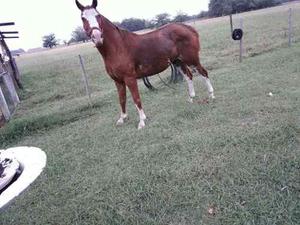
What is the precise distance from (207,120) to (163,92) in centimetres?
257

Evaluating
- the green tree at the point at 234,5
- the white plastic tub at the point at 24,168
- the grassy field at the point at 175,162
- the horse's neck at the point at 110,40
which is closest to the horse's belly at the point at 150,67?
the horse's neck at the point at 110,40

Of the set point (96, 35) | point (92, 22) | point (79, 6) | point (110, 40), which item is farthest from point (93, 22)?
point (110, 40)

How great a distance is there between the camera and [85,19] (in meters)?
4.37

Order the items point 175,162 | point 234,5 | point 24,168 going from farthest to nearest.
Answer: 1. point 234,5
2. point 24,168
3. point 175,162

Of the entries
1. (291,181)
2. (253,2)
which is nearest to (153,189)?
(291,181)

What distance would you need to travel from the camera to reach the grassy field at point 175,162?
109 inches

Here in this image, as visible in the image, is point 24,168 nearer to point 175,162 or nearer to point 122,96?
point 122,96

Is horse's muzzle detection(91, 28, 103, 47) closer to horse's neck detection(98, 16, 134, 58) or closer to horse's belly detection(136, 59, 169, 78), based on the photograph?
horse's neck detection(98, 16, 134, 58)

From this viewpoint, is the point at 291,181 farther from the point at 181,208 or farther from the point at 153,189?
the point at 153,189

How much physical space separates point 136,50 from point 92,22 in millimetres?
1119

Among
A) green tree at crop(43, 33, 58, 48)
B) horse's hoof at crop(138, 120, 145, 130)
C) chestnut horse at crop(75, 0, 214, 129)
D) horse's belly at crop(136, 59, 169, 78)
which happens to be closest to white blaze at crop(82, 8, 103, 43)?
chestnut horse at crop(75, 0, 214, 129)

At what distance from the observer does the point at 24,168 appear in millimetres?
4266

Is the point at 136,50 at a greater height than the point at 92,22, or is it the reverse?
the point at 92,22

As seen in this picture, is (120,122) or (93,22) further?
(120,122)
